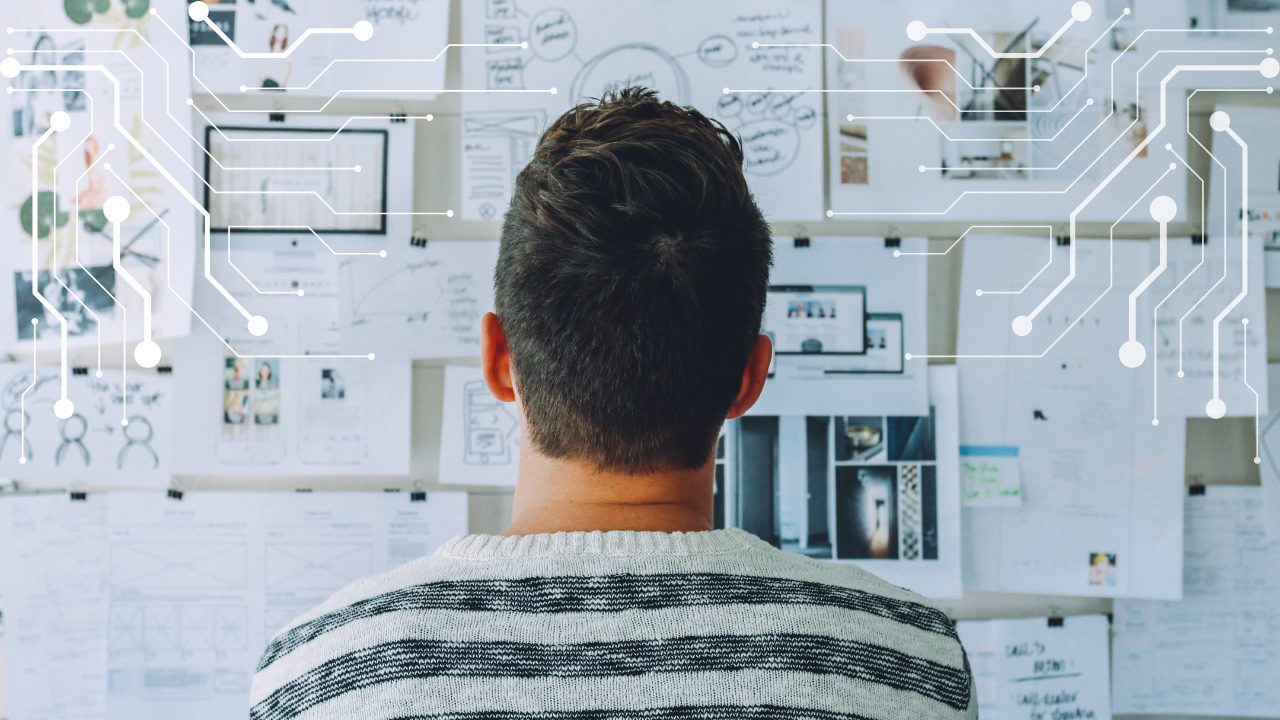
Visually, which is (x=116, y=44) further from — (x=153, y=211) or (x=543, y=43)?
(x=543, y=43)

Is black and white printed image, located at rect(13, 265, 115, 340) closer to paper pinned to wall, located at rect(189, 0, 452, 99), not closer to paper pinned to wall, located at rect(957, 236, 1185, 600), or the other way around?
paper pinned to wall, located at rect(189, 0, 452, 99)

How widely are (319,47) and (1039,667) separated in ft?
4.26

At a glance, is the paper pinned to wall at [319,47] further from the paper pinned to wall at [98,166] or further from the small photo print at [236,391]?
the small photo print at [236,391]

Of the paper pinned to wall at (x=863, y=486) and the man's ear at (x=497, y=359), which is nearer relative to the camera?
the man's ear at (x=497, y=359)

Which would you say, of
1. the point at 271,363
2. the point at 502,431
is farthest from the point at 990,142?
the point at 271,363

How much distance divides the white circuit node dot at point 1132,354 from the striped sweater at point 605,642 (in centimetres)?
84

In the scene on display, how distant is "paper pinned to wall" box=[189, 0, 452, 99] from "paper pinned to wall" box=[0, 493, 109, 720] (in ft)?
1.98

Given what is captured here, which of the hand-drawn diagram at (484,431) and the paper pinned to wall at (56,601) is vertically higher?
the hand-drawn diagram at (484,431)

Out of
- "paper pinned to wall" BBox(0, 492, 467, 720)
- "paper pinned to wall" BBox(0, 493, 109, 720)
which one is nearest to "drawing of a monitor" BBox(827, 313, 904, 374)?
"paper pinned to wall" BBox(0, 492, 467, 720)

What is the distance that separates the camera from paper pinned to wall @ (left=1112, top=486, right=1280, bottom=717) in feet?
4.35

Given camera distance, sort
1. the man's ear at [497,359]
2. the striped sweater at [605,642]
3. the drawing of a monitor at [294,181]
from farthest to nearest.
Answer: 1. the drawing of a monitor at [294,181]
2. the man's ear at [497,359]
3. the striped sweater at [605,642]

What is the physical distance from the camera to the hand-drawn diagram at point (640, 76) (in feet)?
4.16

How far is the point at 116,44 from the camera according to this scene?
4.15 ft

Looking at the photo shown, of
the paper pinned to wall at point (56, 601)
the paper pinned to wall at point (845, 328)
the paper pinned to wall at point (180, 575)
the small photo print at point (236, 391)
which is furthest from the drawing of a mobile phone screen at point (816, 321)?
the paper pinned to wall at point (56, 601)
